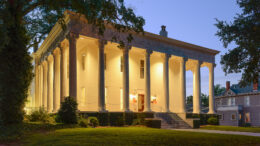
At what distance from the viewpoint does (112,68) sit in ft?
86.7

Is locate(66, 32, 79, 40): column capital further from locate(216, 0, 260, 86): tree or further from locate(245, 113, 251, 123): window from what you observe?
locate(245, 113, 251, 123): window

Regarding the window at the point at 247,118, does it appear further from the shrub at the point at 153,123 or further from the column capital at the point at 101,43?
the column capital at the point at 101,43

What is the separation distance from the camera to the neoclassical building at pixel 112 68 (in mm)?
21953

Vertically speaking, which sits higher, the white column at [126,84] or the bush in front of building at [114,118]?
the white column at [126,84]

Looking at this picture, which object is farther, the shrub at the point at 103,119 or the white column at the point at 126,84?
the white column at the point at 126,84

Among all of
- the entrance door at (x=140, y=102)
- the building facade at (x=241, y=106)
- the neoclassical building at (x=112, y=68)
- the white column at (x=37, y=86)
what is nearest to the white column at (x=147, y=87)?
the neoclassical building at (x=112, y=68)

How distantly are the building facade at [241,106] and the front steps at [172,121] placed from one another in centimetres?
2493

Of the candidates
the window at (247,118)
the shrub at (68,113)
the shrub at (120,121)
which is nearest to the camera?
the shrub at (68,113)

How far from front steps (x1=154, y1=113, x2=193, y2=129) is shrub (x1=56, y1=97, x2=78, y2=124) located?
887 centimetres

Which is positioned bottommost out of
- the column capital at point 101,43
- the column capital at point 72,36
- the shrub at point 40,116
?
the shrub at point 40,116

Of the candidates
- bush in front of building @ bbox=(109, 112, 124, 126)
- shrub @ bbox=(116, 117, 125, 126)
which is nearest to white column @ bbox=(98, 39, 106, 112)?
bush in front of building @ bbox=(109, 112, 124, 126)

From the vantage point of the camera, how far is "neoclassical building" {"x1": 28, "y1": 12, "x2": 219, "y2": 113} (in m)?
22.0

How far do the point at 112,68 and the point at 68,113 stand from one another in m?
9.25

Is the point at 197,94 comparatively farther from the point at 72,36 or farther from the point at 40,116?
the point at 40,116
